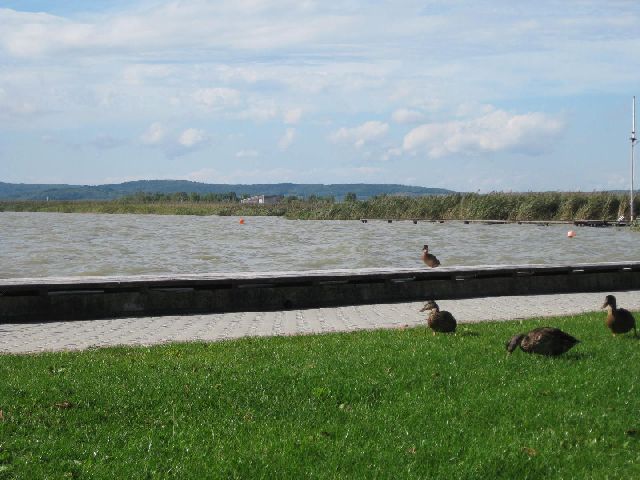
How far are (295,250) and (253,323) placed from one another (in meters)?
26.8

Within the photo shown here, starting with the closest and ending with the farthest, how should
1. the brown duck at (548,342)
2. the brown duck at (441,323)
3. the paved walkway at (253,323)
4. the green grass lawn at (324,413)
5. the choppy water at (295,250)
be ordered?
the green grass lawn at (324,413) < the brown duck at (548,342) < the brown duck at (441,323) < the paved walkway at (253,323) < the choppy water at (295,250)

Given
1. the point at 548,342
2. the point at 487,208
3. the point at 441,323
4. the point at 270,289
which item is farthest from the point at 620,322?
the point at 487,208

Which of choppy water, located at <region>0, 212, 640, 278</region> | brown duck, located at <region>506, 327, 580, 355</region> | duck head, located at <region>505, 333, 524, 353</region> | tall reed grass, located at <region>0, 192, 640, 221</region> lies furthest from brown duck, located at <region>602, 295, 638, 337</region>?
tall reed grass, located at <region>0, 192, 640, 221</region>

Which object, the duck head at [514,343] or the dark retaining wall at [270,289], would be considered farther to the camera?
the dark retaining wall at [270,289]

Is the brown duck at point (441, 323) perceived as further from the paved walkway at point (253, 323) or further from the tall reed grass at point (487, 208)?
the tall reed grass at point (487, 208)

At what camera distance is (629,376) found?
8.88m

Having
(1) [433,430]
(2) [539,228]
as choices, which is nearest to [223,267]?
(1) [433,430]

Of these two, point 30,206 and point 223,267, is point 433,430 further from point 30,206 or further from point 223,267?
point 30,206

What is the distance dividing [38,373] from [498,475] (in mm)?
5233

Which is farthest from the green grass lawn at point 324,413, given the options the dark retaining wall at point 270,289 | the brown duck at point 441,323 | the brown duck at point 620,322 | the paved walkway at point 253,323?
the dark retaining wall at point 270,289

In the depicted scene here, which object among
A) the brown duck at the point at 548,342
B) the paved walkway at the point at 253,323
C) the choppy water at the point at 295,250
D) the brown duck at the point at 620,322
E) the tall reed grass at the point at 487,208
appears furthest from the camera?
the tall reed grass at the point at 487,208

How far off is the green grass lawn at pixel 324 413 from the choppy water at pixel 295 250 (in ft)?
60.7

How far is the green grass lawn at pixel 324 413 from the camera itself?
6348mm

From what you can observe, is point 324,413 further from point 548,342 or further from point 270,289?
point 270,289
